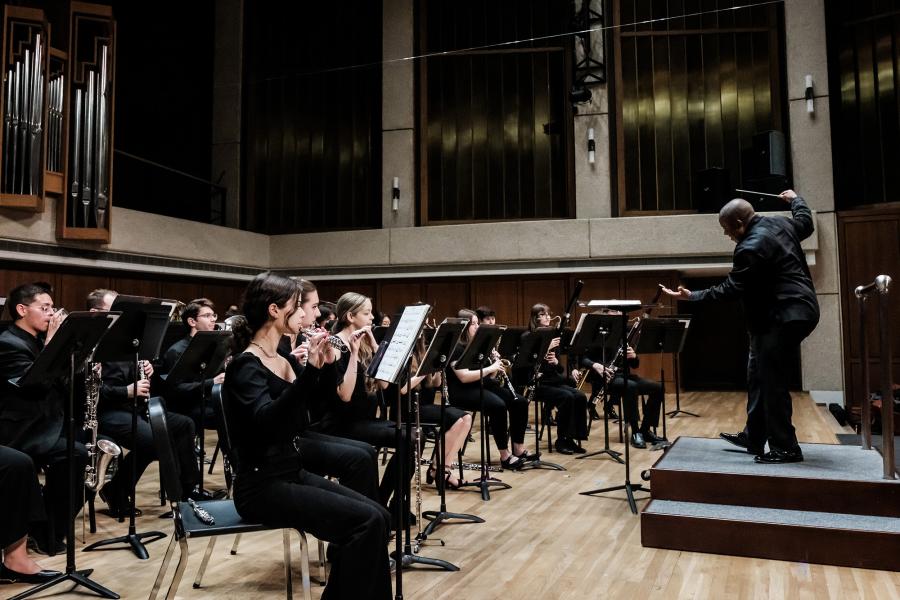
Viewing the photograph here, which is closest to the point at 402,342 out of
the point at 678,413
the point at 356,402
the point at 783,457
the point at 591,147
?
the point at 356,402

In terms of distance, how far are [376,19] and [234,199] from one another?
3.93 meters

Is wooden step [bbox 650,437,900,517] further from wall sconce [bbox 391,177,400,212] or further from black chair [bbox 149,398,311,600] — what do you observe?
wall sconce [bbox 391,177,400,212]

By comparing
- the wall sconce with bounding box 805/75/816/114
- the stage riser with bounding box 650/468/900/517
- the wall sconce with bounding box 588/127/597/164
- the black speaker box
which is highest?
the wall sconce with bounding box 805/75/816/114

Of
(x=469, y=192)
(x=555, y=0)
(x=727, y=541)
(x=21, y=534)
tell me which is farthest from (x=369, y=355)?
(x=555, y=0)

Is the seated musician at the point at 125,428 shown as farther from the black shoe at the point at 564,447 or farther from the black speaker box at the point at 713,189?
the black speaker box at the point at 713,189

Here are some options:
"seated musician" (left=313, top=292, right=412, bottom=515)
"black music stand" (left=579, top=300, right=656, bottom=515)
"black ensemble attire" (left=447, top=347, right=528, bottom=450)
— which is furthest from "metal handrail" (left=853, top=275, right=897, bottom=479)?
"black ensemble attire" (left=447, top=347, right=528, bottom=450)

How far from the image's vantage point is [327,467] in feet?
→ 10.7

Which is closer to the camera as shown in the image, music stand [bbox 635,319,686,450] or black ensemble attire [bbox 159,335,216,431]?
black ensemble attire [bbox 159,335,216,431]

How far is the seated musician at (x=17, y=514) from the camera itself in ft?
9.82

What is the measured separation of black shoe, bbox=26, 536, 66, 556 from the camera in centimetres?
356

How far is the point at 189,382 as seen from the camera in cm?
493

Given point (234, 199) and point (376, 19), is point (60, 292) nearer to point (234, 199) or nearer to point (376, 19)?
point (234, 199)

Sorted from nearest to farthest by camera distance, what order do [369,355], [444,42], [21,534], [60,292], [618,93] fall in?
[21,534] → [369,355] → [60,292] → [618,93] → [444,42]

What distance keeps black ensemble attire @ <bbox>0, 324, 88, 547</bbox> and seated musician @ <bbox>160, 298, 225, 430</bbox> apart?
1132mm
